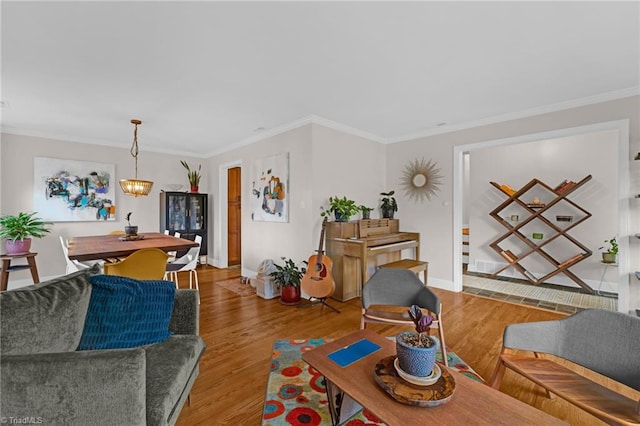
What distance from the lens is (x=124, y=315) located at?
1.48m

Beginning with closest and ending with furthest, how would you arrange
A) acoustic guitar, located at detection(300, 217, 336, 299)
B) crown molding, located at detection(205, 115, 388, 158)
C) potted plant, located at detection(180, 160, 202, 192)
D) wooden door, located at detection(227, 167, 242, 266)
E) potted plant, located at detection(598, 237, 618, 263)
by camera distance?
acoustic guitar, located at detection(300, 217, 336, 299)
crown molding, located at detection(205, 115, 388, 158)
potted plant, located at detection(598, 237, 618, 263)
potted plant, located at detection(180, 160, 202, 192)
wooden door, located at detection(227, 167, 242, 266)

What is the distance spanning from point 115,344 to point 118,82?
2.41 meters

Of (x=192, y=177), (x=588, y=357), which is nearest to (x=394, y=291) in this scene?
(x=588, y=357)

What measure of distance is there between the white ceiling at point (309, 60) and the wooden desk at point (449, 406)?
201 centimetres

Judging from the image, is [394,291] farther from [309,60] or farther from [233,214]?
[233,214]

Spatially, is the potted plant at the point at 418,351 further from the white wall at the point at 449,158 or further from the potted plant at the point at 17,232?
the potted plant at the point at 17,232

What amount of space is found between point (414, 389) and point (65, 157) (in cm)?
573

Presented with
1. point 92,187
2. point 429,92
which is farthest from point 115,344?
point 92,187

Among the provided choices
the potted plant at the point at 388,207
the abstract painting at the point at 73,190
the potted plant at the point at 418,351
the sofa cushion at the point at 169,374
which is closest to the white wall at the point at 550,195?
the potted plant at the point at 388,207

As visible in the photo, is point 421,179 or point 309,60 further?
point 421,179

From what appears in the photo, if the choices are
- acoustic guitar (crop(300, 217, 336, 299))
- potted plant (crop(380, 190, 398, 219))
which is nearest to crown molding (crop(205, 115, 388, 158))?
potted plant (crop(380, 190, 398, 219))

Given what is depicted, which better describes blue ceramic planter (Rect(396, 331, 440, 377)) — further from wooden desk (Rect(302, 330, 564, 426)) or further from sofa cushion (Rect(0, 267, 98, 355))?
sofa cushion (Rect(0, 267, 98, 355))

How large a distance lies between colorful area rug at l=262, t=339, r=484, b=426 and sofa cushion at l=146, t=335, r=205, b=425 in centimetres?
51

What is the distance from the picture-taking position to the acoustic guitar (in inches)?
129
